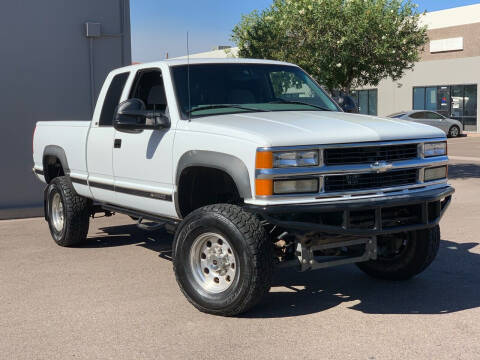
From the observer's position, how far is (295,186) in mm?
5148

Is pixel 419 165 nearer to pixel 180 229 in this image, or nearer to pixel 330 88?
pixel 180 229

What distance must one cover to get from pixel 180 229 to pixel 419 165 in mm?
2094

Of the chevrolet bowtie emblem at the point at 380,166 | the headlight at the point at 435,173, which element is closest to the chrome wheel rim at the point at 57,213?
the chevrolet bowtie emblem at the point at 380,166

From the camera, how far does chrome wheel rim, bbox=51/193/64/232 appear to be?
28.7ft

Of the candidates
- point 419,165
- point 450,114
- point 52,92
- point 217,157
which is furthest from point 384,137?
point 450,114

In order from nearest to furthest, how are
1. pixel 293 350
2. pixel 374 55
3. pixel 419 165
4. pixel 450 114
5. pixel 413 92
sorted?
1. pixel 293 350
2. pixel 419 165
3. pixel 374 55
4. pixel 450 114
5. pixel 413 92

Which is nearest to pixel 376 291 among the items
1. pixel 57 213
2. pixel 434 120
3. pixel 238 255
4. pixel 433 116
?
pixel 238 255

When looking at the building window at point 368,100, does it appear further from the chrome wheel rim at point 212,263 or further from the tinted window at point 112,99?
the chrome wheel rim at point 212,263

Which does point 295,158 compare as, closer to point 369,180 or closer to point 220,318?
point 369,180

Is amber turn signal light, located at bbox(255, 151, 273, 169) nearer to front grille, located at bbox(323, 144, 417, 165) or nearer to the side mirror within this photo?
front grille, located at bbox(323, 144, 417, 165)

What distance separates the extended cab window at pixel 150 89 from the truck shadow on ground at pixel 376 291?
1.92 m

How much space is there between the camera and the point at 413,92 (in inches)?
1585

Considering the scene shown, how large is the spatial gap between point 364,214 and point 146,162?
223cm

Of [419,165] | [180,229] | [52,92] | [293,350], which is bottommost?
[293,350]
